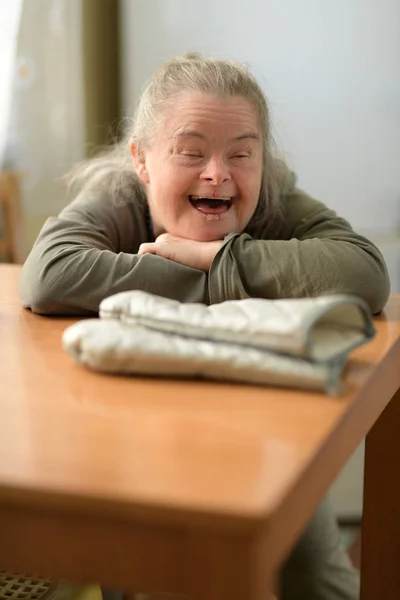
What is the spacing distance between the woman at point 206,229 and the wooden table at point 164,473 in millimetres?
242

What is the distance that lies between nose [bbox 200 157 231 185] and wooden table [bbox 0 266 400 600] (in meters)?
0.43

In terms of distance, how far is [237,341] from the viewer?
0.78 m

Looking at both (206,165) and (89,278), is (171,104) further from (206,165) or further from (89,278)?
(89,278)

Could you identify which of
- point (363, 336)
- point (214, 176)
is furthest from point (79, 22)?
point (363, 336)

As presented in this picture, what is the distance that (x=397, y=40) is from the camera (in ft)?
6.83

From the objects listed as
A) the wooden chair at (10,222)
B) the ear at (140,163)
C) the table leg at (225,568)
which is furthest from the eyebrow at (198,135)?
the wooden chair at (10,222)

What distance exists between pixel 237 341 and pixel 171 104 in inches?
21.9

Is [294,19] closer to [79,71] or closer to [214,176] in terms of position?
[79,71]

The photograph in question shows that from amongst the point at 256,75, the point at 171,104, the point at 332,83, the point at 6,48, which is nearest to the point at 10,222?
the point at 6,48

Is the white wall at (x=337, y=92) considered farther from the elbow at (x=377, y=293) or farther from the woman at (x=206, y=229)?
the elbow at (x=377, y=293)

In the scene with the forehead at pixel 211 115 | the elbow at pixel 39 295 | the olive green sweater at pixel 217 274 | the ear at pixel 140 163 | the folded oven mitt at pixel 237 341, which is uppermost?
the forehead at pixel 211 115

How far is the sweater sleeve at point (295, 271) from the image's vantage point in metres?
1.04

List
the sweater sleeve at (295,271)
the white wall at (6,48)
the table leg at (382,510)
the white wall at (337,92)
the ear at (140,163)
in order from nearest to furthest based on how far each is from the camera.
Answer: the sweater sleeve at (295,271) → the table leg at (382,510) → the ear at (140,163) → the white wall at (337,92) → the white wall at (6,48)

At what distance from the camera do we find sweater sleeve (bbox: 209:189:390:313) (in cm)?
104
